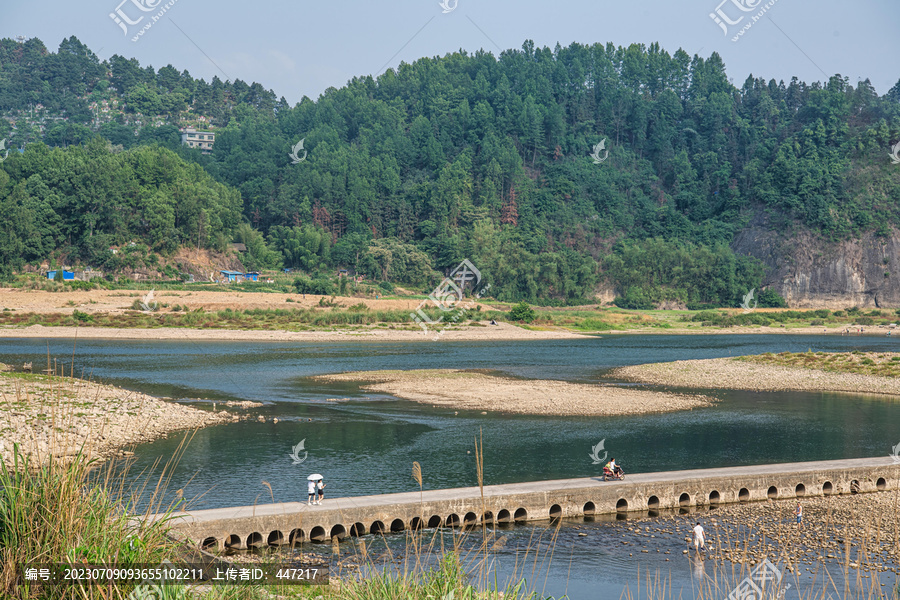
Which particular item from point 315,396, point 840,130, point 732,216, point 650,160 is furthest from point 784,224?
point 315,396

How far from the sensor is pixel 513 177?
156 meters

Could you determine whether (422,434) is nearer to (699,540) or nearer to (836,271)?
(699,540)

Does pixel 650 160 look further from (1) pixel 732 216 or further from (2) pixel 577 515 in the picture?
(2) pixel 577 515

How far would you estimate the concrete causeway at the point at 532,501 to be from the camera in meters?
18.3

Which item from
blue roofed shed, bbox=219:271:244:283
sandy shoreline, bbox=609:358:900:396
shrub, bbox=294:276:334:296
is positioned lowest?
sandy shoreline, bbox=609:358:900:396

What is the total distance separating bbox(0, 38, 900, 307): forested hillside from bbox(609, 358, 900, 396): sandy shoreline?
231 ft

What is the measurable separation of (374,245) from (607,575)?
117438mm

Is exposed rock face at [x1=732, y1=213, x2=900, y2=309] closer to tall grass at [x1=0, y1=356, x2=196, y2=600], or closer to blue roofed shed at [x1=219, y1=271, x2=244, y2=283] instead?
blue roofed shed at [x1=219, y1=271, x2=244, y2=283]

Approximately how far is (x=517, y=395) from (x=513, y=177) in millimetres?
116771

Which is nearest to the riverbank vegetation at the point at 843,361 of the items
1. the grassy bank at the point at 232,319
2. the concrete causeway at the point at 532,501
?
the concrete causeway at the point at 532,501

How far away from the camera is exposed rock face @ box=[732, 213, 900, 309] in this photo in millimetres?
133125

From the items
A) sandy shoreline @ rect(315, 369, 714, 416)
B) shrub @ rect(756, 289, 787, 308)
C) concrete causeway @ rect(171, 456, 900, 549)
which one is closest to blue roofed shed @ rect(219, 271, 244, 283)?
sandy shoreline @ rect(315, 369, 714, 416)

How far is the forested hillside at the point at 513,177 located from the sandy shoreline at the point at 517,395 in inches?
2947

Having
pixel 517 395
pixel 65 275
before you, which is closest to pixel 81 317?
pixel 65 275
